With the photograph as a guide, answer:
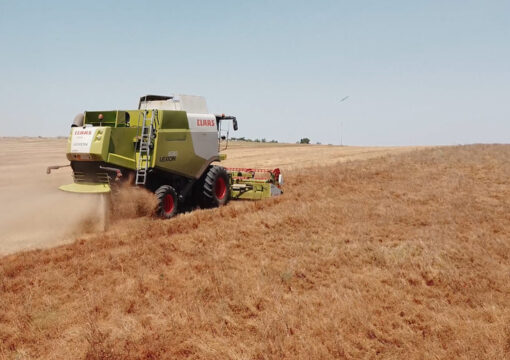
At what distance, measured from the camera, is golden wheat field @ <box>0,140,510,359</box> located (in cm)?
386

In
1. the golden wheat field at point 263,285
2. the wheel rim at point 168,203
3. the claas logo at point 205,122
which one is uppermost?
the claas logo at point 205,122

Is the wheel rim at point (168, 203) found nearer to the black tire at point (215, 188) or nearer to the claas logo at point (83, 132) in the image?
the black tire at point (215, 188)

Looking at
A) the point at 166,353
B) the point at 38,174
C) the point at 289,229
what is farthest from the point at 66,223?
the point at 38,174

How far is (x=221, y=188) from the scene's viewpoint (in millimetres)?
11367

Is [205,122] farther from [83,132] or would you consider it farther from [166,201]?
[83,132]

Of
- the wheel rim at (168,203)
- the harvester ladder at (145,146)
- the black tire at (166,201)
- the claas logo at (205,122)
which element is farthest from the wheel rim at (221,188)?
the harvester ladder at (145,146)

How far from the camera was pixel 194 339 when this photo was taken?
3912mm

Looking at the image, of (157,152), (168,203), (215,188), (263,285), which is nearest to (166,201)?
(168,203)

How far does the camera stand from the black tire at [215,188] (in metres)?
10.7

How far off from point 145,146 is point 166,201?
137 centimetres

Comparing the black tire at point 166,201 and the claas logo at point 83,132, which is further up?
the claas logo at point 83,132

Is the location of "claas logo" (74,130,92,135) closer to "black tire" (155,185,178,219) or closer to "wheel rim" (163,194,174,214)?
"black tire" (155,185,178,219)

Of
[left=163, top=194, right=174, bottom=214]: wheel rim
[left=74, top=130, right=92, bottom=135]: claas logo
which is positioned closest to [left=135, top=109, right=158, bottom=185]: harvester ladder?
[left=163, top=194, right=174, bottom=214]: wheel rim

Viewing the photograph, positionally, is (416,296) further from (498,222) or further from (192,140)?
(192,140)
